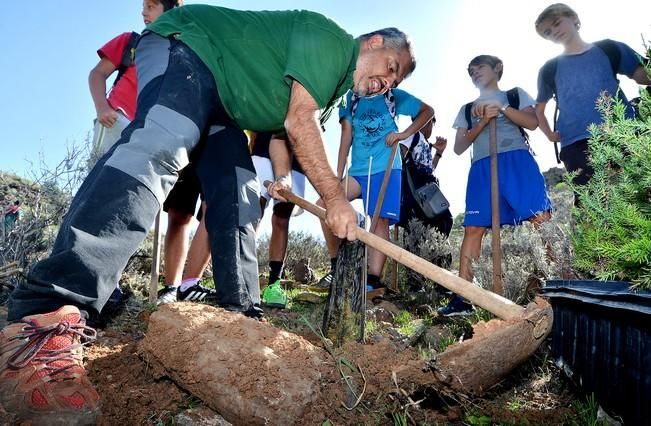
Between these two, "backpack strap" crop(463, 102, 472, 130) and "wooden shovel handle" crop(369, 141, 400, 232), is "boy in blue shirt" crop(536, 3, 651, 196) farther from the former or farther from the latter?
"wooden shovel handle" crop(369, 141, 400, 232)

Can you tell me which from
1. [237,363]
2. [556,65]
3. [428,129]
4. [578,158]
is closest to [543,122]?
[556,65]

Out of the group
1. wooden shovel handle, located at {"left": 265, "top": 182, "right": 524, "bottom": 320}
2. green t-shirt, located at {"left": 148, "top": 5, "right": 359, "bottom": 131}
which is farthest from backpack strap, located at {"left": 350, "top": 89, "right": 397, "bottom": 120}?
wooden shovel handle, located at {"left": 265, "top": 182, "right": 524, "bottom": 320}

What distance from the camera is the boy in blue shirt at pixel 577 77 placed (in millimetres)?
3861

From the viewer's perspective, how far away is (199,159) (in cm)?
284

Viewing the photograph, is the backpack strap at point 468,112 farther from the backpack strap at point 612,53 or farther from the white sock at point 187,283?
the white sock at point 187,283

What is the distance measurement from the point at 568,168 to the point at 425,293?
180cm

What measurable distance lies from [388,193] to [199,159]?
8.24 feet

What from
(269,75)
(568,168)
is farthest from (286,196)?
(568,168)

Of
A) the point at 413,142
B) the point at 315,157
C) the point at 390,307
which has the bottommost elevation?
the point at 390,307

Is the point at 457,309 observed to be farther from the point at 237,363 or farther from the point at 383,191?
the point at 237,363

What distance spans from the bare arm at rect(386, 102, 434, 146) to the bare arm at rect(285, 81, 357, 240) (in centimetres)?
274

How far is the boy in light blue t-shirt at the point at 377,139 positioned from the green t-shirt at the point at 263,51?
7.60 ft

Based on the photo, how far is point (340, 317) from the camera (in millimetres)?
2230

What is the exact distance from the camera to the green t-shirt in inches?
90.4
